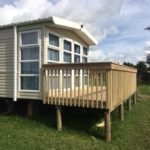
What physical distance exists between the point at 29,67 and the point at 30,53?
0.49 metres

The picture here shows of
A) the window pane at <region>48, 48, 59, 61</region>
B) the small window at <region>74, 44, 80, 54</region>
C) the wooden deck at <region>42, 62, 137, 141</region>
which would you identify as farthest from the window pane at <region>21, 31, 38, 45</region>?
the small window at <region>74, 44, 80, 54</region>

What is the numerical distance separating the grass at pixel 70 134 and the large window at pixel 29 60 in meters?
1.24

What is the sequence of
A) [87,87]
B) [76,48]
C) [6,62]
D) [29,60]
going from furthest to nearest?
1. [76,48]
2. [6,62]
3. [29,60]
4. [87,87]

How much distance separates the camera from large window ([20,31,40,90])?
8.96 m

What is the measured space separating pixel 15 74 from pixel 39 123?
6.75 ft

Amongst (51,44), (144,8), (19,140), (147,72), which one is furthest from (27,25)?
(147,72)

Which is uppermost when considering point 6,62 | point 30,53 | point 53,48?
point 53,48

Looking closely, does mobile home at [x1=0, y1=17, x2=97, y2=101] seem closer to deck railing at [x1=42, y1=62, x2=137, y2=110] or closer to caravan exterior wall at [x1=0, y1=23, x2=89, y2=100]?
caravan exterior wall at [x1=0, y1=23, x2=89, y2=100]

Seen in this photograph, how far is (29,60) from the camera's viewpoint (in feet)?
29.9

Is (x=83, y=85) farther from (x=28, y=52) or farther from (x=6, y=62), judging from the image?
(x=6, y=62)

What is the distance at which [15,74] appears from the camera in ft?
30.6

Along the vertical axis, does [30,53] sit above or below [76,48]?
below

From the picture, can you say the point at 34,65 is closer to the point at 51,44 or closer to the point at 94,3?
the point at 51,44

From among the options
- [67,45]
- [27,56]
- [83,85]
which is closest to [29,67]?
[27,56]
